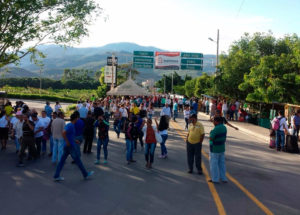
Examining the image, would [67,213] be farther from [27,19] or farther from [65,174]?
[27,19]

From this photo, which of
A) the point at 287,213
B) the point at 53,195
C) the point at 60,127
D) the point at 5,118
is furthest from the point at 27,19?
the point at 287,213

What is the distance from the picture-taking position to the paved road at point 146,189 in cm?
605

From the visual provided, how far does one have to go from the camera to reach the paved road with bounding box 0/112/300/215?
6.05 meters

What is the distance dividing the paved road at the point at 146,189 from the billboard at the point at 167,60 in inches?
1186

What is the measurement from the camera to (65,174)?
848 centimetres

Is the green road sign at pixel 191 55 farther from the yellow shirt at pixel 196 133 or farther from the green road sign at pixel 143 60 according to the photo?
the yellow shirt at pixel 196 133

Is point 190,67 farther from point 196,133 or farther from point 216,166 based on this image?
point 216,166

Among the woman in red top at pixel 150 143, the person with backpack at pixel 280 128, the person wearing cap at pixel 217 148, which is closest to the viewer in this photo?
the person wearing cap at pixel 217 148

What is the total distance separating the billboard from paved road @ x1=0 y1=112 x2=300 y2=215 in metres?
30.1

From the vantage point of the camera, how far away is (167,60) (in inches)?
1590

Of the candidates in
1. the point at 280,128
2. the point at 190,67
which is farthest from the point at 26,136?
the point at 190,67

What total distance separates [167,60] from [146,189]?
112ft

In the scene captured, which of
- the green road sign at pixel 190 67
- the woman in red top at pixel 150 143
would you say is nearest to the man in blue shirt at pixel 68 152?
the woman in red top at pixel 150 143

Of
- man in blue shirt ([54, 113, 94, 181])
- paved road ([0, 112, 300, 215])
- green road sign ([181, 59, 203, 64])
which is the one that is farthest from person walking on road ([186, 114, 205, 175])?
green road sign ([181, 59, 203, 64])
